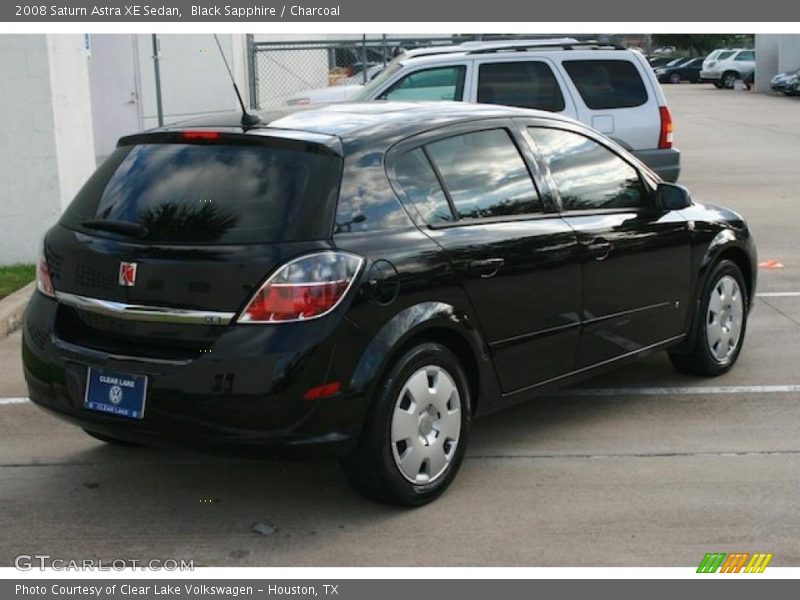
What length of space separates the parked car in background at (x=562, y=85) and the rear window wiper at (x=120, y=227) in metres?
7.12

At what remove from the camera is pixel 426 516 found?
507cm

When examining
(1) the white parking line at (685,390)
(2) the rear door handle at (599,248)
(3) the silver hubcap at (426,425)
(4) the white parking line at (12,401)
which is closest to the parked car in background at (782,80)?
(1) the white parking line at (685,390)

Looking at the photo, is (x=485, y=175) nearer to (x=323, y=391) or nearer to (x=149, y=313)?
(x=323, y=391)

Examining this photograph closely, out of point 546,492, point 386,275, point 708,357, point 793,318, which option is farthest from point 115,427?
point 793,318

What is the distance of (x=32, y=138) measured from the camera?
1041cm

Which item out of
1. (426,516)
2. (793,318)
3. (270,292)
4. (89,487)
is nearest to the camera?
(270,292)

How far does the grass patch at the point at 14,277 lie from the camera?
9516 mm

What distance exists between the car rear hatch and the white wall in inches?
216

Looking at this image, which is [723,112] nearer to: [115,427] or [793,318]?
[793,318]

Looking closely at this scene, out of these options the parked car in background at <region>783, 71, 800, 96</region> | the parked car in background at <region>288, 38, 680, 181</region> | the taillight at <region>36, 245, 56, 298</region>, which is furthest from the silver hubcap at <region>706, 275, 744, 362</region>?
the parked car in background at <region>783, 71, 800, 96</region>

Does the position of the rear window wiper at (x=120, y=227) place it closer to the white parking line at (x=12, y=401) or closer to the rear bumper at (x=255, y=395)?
the rear bumper at (x=255, y=395)

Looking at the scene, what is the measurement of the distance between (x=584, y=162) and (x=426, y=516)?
2.18 meters

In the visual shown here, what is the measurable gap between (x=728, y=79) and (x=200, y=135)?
51.2 m

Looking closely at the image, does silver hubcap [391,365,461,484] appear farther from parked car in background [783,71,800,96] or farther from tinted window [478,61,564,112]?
parked car in background [783,71,800,96]
